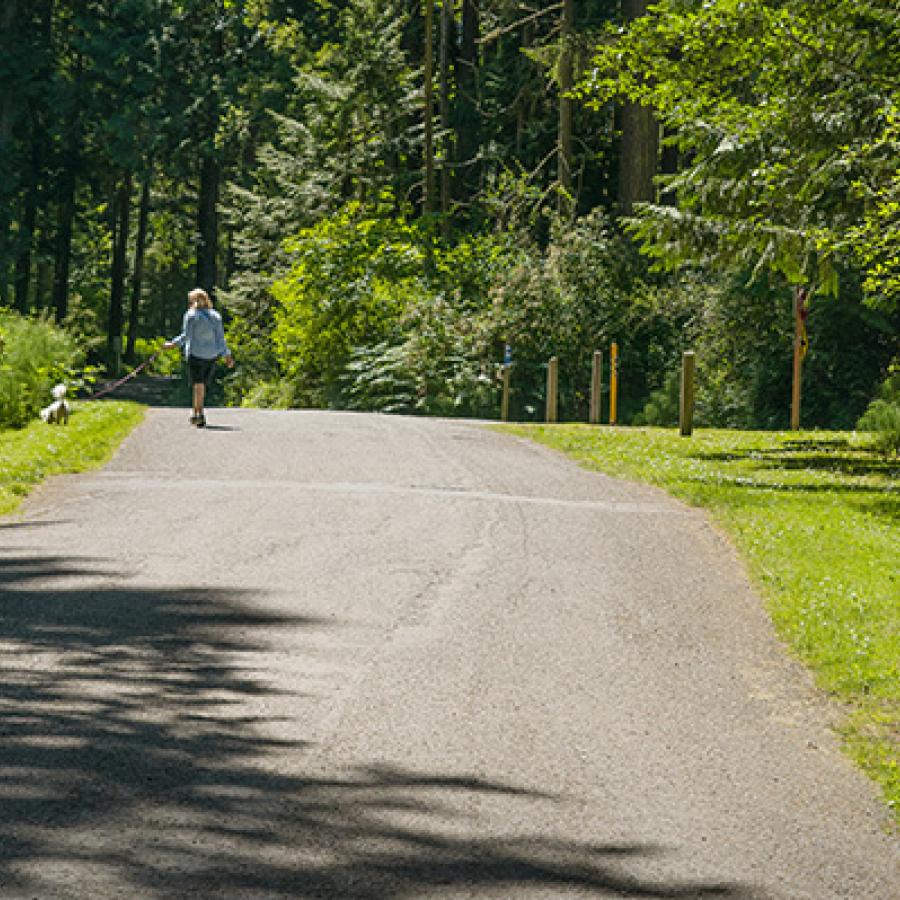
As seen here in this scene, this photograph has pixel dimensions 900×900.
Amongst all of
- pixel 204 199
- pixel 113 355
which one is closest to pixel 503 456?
pixel 204 199

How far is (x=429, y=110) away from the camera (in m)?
42.2

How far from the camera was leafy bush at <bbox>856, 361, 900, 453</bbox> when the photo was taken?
2233 cm

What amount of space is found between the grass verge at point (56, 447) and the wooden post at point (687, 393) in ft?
25.7

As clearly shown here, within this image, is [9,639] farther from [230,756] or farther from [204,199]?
[204,199]

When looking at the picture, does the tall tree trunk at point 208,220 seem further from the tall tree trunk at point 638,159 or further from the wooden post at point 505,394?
the wooden post at point 505,394

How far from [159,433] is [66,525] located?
26.7 ft

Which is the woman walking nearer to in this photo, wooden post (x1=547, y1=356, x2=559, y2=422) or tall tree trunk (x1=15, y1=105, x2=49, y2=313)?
wooden post (x1=547, y1=356, x2=559, y2=422)

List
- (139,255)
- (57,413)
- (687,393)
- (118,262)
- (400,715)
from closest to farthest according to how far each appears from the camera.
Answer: (400,715)
(57,413)
(687,393)
(118,262)
(139,255)

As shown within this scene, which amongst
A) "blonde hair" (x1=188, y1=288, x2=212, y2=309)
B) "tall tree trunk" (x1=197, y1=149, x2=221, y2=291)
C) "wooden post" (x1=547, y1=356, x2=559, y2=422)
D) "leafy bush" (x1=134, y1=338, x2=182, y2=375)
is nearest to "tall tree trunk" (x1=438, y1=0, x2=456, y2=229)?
"tall tree trunk" (x1=197, y1=149, x2=221, y2=291)

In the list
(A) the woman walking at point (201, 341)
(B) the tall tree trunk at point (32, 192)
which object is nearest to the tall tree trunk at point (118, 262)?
(B) the tall tree trunk at point (32, 192)

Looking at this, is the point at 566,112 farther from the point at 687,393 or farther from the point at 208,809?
the point at 208,809

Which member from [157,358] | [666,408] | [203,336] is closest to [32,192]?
[157,358]

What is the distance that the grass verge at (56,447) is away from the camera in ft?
52.2

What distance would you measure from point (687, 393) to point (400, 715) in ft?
54.4
